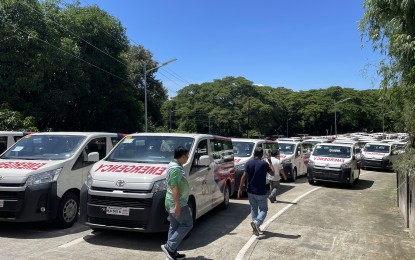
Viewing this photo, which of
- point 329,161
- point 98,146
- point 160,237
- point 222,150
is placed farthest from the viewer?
point 329,161

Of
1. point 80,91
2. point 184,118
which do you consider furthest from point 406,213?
point 184,118

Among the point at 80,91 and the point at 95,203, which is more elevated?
the point at 80,91

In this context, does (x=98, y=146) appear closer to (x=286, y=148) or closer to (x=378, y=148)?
(x=286, y=148)

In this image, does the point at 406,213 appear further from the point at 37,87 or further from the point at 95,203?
the point at 37,87

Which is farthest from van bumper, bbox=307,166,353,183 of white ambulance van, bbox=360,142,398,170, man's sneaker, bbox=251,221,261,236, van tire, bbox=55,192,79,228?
van tire, bbox=55,192,79,228

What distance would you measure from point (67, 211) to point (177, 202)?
3.33 metres

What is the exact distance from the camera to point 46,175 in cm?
745

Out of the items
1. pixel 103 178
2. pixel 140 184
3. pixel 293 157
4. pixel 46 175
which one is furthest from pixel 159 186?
pixel 293 157

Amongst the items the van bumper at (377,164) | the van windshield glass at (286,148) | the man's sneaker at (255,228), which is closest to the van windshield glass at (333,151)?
the van windshield glass at (286,148)

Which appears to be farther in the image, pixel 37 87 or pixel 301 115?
pixel 301 115

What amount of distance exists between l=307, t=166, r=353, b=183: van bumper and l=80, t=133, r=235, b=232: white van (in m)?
9.19

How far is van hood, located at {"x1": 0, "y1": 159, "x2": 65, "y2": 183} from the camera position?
281 inches

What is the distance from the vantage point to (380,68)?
9.42m

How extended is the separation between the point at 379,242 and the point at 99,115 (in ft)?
108
